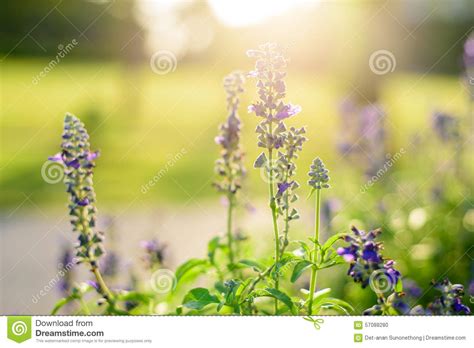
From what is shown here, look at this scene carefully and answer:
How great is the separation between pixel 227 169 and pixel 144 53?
37.9ft

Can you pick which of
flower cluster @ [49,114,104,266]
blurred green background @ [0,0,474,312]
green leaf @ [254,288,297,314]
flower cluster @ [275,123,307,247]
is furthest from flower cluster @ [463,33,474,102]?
flower cluster @ [49,114,104,266]

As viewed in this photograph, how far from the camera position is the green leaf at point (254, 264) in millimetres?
2166

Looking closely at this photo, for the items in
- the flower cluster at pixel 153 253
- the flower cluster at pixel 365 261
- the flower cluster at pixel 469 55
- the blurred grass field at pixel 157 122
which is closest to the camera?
the flower cluster at pixel 365 261

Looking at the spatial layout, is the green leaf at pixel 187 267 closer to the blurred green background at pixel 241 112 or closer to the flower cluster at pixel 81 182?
the flower cluster at pixel 81 182

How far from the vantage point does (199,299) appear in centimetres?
212

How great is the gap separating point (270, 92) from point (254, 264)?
0.60 m

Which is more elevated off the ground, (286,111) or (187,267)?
(286,111)

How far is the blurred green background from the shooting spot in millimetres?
4359

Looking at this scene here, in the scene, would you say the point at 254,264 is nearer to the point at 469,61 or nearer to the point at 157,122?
the point at 469,61

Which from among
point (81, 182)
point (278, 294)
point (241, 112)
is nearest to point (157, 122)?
point (241, 112)

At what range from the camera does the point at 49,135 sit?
42.2 feet

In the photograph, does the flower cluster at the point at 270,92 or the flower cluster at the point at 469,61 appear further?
the flower cluster at the point at 469,61

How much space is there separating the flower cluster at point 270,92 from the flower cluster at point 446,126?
2624 millimetres

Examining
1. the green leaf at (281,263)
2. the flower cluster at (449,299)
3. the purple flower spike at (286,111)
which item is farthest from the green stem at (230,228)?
the flower cluster at (449,299)
